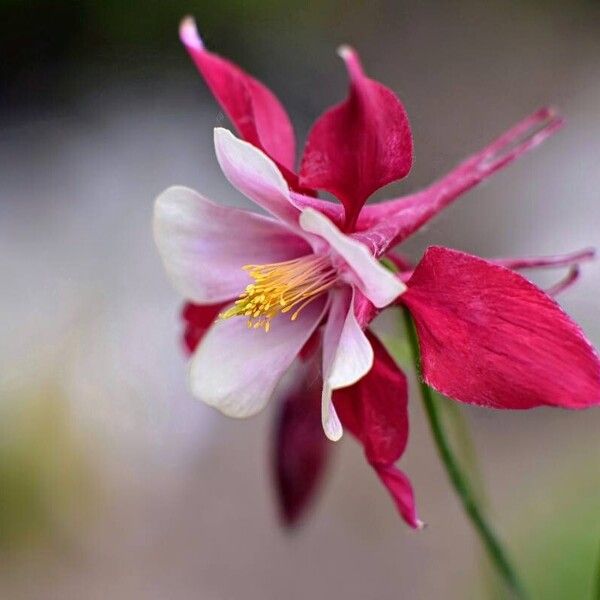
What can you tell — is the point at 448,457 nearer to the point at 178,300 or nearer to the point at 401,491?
the point at 401,491

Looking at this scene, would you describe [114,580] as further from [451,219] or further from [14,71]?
[14,71]

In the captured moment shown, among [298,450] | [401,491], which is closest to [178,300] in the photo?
[298,450]

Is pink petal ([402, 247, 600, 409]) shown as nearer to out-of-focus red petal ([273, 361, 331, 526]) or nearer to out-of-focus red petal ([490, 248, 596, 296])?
out-of-focus red petal ([490, 248, 596, 296])

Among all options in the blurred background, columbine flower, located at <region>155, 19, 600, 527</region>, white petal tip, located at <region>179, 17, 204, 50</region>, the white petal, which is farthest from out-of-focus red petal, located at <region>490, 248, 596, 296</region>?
the blurred background

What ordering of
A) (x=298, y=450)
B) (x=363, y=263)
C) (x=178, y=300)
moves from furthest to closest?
(x=178, y=300), (x=298, y=450), (x=363, y=263)

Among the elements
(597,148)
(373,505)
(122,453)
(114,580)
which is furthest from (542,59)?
(114,580)
